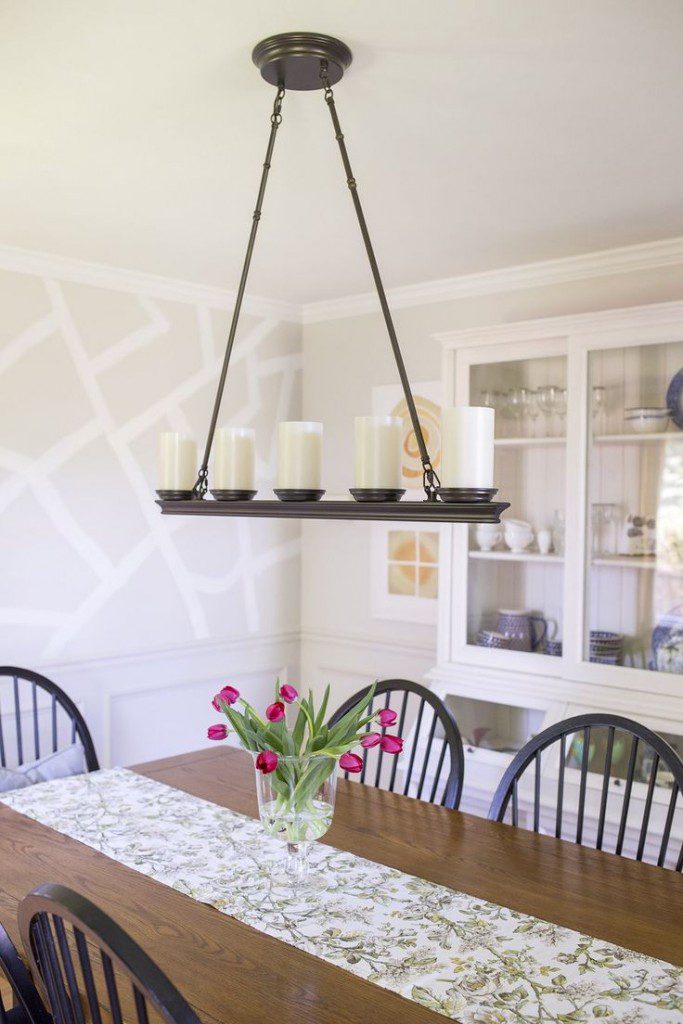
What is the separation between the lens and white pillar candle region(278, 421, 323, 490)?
69.7 inches

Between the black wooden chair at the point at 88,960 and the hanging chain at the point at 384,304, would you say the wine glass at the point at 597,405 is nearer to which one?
the hanging chain at the point at 384,304

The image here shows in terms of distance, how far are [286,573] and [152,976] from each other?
343 centimetres

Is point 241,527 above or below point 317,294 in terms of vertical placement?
below

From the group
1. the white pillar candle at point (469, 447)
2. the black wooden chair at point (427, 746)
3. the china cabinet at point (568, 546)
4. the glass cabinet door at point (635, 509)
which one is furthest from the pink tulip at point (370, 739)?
the glass cabinet door at point (635, 509)

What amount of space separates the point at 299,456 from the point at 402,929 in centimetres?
88

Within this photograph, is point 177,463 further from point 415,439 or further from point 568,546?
point 415,439

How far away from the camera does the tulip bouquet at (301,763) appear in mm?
1815

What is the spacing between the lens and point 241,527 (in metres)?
4.24

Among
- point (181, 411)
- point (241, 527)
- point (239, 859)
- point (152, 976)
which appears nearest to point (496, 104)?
point (239, 859)

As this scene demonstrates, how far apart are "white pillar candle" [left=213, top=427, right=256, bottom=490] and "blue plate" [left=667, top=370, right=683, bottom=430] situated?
1.62 metres

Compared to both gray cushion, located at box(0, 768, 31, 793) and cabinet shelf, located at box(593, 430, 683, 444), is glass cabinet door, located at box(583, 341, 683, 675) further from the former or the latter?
gray cushion, located at box(0, 768, 31, 793)

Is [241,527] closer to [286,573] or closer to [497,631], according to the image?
[286,573]

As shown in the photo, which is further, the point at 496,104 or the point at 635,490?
the point at 635,490

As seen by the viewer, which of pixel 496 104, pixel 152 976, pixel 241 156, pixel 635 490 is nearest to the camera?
pixel 152 976
